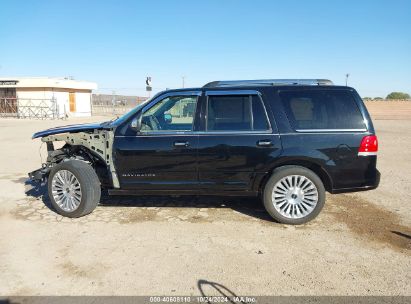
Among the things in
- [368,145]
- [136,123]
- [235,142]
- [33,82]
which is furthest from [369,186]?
[33,82]

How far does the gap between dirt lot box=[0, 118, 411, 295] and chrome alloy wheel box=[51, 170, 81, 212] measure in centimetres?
23

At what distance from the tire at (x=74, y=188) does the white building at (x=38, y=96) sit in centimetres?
2550

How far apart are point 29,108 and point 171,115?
28.9 m

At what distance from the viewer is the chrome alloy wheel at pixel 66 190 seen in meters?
4.75

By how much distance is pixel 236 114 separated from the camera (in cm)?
451

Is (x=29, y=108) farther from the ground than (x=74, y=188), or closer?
farther from the ground

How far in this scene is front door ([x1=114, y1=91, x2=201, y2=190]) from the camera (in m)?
4.47

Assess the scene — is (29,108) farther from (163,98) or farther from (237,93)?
(237,93)

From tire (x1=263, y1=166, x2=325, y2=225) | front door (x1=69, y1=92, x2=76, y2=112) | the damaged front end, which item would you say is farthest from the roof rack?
front door (x1=69, y1=92, x2=76, y2=112)

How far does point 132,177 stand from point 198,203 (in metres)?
1.26

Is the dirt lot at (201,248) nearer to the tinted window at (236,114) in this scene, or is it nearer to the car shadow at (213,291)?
the car shadow at (213,291)

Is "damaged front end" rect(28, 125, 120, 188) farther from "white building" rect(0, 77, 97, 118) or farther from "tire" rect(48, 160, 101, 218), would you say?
"white building" rect(0, 77, 97, 118)

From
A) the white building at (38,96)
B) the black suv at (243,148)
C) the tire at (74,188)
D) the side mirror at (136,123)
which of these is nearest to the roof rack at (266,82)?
the black suv at (243,148)

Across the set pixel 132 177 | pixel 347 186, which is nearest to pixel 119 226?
pixel 132 177
